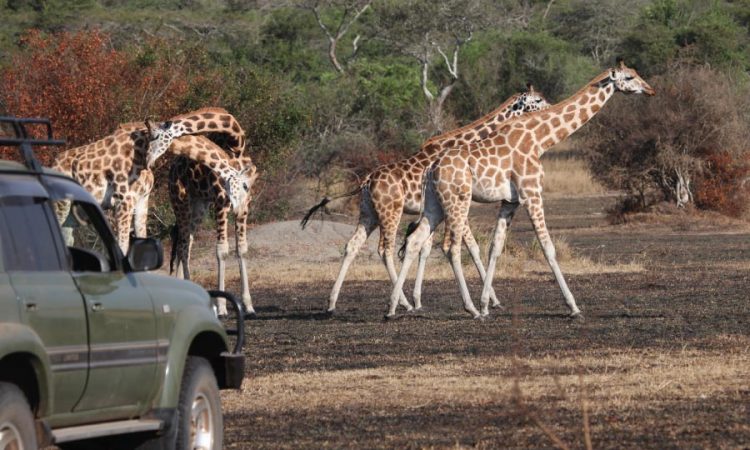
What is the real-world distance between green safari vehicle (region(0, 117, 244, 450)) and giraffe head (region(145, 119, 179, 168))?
10.7 meters

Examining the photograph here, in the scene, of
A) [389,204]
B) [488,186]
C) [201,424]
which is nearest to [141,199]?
[389,204]

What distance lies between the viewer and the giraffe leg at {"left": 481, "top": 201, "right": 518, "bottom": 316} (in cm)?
1875

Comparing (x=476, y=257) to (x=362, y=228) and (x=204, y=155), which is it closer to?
(x=362, y=228)

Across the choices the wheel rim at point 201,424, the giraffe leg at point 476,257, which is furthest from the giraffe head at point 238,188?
the wheel rim at point 201,424

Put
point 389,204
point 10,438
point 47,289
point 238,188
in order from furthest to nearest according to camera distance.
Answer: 1. point 238,188
2. point 389,204
3. point 47,289
4. point 10,438

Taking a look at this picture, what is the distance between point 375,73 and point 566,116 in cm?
3325

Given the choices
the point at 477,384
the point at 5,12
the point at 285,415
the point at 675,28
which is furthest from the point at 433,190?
the point at 675,28

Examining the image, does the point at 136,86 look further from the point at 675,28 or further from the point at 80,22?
the point at 675,28

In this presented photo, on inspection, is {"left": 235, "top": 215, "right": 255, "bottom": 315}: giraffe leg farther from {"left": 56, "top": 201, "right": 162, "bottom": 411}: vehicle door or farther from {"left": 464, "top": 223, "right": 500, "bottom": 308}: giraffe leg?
{"left": 56, "top": 201, "right": 162, "bottom": 411}: vehicle door

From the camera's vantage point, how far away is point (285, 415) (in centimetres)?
1149

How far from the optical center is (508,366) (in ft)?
45.1

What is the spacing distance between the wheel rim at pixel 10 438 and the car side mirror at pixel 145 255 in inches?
62.3

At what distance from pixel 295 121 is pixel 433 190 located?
469 inches

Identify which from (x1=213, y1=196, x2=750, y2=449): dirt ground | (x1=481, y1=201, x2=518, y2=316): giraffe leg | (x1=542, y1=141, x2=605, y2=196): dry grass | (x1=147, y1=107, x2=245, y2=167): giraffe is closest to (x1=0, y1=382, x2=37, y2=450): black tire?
(x1=213, y1=196, x2=750, y2=449): dirt ground
